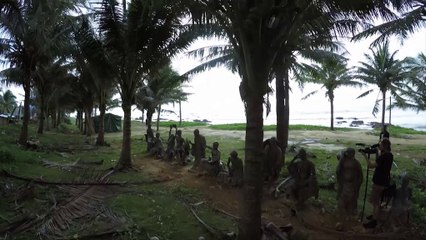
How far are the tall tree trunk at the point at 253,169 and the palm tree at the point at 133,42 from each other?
5546 mm

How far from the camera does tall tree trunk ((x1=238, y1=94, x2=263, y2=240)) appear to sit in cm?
510

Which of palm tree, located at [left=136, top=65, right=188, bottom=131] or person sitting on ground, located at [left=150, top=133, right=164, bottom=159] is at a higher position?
palm tree, located at [left=136, top=65, right=188, bottom=131]

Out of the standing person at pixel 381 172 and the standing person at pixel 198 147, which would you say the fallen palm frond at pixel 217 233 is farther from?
the standing person at pixel 198 147

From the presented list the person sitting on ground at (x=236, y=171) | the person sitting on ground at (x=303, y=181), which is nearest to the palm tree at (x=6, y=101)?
the person sitting on ground at (x=236, y=171)

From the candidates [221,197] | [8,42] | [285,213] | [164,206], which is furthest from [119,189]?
[8,42]

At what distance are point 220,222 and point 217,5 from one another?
3.34 metres

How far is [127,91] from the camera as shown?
1132 centimetres

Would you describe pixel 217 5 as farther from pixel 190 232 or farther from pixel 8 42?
pixel 8 42

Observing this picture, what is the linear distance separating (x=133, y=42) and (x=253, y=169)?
6593 mm

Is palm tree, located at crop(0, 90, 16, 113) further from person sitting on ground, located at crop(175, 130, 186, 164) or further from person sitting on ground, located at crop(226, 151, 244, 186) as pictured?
person sitting on ground, located at crop(226, 151, 244, 186)

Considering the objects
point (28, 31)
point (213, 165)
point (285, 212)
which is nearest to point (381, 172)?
point (285, 212)

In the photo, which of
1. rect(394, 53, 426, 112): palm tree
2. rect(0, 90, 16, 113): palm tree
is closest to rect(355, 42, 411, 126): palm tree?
rect(394, 53, 426, 112): palm tree

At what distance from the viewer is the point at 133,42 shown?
1052 centimetres

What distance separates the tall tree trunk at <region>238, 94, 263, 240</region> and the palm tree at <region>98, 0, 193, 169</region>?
5546mm
